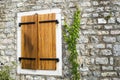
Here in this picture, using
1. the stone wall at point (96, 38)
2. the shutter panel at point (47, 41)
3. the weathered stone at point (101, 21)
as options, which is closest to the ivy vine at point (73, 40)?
the stone wall at point (96, 38)

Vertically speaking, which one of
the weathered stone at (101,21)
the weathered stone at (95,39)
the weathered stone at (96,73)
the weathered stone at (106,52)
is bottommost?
the weathered stone at (96,73)

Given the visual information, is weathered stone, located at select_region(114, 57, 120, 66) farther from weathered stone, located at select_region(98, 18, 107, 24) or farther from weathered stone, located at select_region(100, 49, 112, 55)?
weathered stone, located at select_region(98, 18, 107, 24)

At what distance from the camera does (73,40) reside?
6.36 metres

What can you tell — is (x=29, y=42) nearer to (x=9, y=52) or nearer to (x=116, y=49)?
(x=9, y=52)

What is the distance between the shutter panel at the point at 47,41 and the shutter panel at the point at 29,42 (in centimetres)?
15

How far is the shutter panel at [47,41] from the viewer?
6.56 metres

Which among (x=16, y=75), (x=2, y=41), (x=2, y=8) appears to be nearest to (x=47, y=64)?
(x=16, y=75)

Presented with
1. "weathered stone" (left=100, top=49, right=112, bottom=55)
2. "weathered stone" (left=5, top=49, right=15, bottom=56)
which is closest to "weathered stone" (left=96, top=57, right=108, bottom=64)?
"weathered stone" (left=100, top=49, right=112, bottom=55)

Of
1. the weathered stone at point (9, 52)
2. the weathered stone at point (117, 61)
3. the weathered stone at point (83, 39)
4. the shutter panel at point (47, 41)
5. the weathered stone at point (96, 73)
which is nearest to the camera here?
the weathered stone at point (117, 61)

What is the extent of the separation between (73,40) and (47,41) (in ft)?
2.19

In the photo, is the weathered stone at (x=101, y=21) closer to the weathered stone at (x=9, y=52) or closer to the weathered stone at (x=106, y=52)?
the weathered stone at (x=106, y=52)

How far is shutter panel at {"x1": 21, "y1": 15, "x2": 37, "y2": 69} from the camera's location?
682 centimetres

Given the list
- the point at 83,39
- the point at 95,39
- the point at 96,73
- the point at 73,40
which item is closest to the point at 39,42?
the point at 73,40

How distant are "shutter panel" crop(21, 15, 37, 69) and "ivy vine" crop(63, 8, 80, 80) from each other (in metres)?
0.88
